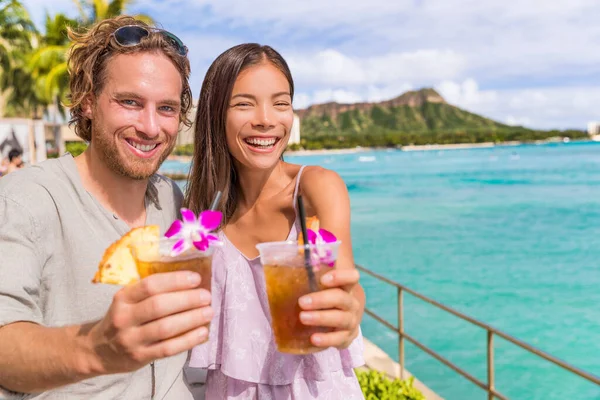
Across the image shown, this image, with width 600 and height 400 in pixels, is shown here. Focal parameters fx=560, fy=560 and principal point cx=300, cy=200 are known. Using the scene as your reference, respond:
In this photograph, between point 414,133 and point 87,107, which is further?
point 414,133

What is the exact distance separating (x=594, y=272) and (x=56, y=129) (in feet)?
76.2

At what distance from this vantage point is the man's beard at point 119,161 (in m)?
2.00

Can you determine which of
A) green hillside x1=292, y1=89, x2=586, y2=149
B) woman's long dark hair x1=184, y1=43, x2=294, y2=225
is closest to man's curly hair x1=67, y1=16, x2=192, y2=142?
woman's long dark hair x1=184, y1=43, x2=294, y2=225

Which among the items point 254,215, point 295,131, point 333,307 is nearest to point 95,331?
point 333,307

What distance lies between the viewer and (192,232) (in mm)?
1321

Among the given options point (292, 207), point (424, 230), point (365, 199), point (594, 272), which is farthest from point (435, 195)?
point (292, 207)

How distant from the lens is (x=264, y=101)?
2.31 metres

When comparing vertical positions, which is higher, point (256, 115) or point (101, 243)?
point (256, 115)

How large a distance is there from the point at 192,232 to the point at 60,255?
697mm

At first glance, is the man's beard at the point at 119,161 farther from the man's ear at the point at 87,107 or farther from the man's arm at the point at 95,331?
the man's arm at the point at 95,331

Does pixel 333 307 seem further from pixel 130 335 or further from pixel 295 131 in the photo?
pixel 295 131

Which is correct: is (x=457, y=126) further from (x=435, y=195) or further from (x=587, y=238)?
(x=587, y=238)

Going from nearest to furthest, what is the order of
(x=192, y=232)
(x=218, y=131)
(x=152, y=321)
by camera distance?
1. (x=152, y=321)
2. (x=192, y=232)
3. (x=218, y=131)

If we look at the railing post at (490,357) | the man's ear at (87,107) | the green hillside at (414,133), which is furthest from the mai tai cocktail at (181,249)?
the green hillside at (414,133)
